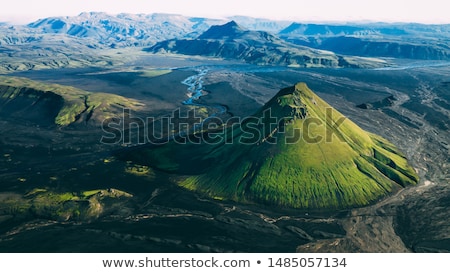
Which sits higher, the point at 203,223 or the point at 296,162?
the point at 296,162

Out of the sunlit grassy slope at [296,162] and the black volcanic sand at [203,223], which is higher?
the sunlit grassy slope at [296,162]

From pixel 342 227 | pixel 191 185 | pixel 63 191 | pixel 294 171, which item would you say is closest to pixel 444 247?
pixel 342 227

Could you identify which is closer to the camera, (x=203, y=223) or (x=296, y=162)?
(x=203, y=223)

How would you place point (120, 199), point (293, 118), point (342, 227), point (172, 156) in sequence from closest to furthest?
point (342, 227) < point (120, 199) < point (293, 118) < point (172, 156)

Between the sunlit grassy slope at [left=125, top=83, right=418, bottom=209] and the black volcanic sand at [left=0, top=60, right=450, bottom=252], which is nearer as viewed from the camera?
the black volcanic sand at [left=0, top=60, right=450, bottom=252]

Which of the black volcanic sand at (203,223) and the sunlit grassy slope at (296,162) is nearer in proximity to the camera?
the black volcanic sand at (203,223)

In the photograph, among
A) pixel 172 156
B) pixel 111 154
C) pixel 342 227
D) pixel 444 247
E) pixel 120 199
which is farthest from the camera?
pixel 111 154

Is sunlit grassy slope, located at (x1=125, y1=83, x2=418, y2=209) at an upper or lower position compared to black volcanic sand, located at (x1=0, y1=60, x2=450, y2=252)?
upper

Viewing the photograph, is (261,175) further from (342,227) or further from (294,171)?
(342,227)
